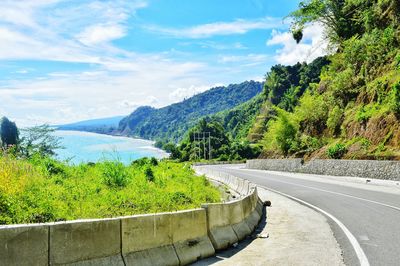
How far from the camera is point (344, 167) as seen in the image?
35.0 meters

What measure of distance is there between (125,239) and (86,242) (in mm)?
736

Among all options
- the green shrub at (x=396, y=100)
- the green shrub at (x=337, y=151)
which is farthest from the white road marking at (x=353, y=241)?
the green shrub at (x=337, y=151)

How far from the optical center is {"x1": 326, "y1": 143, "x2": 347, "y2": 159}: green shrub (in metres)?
38.3

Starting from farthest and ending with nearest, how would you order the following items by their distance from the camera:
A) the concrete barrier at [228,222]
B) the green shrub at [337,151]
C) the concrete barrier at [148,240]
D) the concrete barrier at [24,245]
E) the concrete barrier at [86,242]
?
the green shrub at [337,151], the concrete barrier at [228,222], the concrete barrier at [148,240], the concrete barrier at [86,242], the concrete barrier at [24,245]

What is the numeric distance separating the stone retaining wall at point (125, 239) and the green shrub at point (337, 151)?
3064cm

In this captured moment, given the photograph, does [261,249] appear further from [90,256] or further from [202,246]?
[90,256]

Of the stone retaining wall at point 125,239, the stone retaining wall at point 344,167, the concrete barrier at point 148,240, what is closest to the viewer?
the stone retaining wall at point 125,239

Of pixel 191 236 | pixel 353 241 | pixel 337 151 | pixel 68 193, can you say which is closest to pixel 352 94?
pixel 337 151

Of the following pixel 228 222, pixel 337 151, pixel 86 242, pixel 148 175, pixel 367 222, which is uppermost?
pixel 337 151

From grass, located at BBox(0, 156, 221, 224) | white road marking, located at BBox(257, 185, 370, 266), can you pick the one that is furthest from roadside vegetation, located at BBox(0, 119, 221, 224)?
white road marking, located at BBox(257, 185, 370, 266)

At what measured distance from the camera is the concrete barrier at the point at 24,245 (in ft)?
16.9

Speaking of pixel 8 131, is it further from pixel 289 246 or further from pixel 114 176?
pixel 289 246

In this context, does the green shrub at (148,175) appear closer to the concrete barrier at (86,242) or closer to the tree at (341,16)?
the concrete barrier at (86,242)

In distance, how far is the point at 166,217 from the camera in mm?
7461
